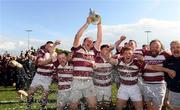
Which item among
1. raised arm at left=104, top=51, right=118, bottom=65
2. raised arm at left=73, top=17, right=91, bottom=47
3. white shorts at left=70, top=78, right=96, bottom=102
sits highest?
raised arm at left=73, top=17, right=91, bottom=47

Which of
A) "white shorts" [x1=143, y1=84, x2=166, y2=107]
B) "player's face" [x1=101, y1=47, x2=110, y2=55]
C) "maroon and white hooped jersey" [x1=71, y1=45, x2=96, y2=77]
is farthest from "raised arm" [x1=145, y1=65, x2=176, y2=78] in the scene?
"maroon and white hooped jersey" [x1=71, y1=45, x2=96, y2=77]

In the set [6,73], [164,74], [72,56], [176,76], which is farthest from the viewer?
[6,73]

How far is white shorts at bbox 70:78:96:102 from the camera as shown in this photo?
10.9m

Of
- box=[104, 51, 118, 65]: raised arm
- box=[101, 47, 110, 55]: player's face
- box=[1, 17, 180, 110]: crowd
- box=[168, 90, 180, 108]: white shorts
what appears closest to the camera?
box=[168, 90, 180, 108]: white shorts

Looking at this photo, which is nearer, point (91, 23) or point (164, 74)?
point (164, 74)

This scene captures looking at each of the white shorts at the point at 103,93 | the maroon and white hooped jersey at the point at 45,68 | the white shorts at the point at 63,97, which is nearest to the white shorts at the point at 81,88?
the white shorts at the point at 63,97

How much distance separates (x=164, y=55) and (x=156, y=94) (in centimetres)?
102

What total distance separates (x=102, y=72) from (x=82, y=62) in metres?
0.80

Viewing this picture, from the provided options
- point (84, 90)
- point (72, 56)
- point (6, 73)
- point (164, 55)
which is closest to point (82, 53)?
point (72, 56)

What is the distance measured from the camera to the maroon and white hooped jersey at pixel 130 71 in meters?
10.5

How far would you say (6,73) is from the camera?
1093 inches

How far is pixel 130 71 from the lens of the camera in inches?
417

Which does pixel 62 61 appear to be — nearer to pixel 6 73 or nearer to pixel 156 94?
pixel 156 94

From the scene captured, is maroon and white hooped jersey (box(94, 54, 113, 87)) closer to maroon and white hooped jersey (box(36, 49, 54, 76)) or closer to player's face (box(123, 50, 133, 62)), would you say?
player's face (box(123, 50, 133, 62))
